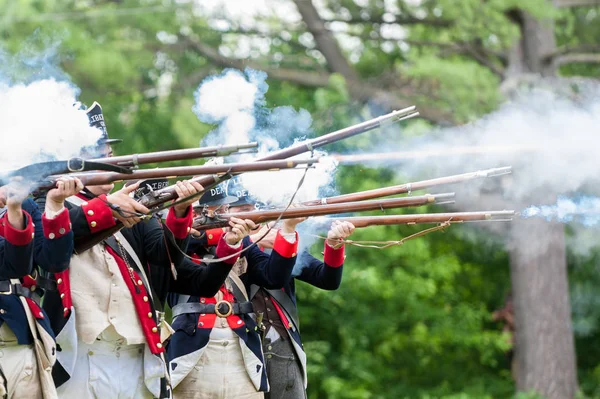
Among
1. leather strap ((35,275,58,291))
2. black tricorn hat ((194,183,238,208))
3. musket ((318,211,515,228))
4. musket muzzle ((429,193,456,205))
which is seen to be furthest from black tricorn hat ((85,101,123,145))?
musket muzzle ((429,193,456,205))

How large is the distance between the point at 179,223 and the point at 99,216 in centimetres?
54

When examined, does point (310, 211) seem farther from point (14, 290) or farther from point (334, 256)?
point (14, 290)

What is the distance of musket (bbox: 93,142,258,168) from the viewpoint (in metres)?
4.59

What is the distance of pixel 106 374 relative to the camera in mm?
5031

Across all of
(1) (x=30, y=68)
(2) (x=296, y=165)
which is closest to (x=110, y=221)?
(2) (x=296, y=165)

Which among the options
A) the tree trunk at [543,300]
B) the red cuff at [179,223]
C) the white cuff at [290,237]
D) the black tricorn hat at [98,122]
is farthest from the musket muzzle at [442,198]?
the tree trunk at [543,300]

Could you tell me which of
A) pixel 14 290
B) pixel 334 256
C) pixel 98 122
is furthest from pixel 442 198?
pixel 14 290

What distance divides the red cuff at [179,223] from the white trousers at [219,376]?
929 millimetres

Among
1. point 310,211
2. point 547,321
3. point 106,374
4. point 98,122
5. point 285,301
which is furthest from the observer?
point 547,321

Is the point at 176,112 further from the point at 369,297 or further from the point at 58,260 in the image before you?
the point at 58,260

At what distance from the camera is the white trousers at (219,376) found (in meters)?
5.95

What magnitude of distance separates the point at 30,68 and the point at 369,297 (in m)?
10.9

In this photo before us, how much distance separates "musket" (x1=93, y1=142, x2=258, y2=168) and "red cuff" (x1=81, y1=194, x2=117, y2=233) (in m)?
0.33

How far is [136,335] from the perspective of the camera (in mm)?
5059
